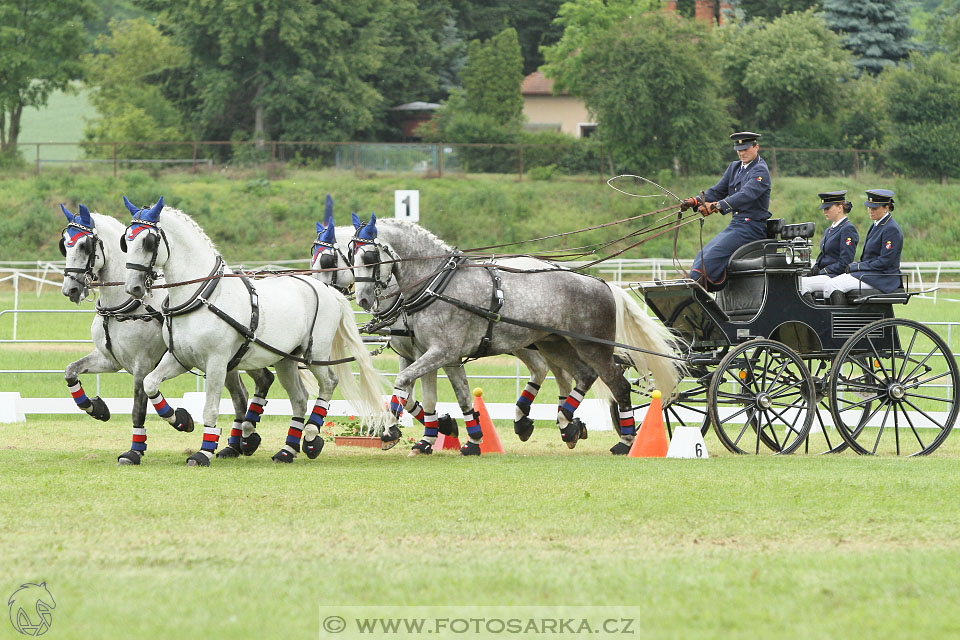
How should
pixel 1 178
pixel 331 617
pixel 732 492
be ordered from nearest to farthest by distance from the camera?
pixel 331 617 < pixel 732 492 < pixel 1 178

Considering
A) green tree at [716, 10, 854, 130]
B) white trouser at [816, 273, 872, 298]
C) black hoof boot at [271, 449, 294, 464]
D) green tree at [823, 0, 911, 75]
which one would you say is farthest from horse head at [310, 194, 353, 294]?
green tree at [823, 0, 911, 75]

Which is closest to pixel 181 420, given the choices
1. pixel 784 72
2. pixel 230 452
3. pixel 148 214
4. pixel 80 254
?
pixel 230 452

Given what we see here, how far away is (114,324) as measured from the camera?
34.7ft

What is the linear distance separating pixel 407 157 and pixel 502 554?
37690 millimetres

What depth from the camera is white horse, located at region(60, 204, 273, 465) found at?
10.1m

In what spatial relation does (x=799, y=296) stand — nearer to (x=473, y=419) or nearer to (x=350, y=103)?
(x=473, y=419)

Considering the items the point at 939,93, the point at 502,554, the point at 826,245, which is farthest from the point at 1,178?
the point at 502,554

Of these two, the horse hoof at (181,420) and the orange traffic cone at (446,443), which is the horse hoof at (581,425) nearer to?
the orange traffic cone at (446,443)

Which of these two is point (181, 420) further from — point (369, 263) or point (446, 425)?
point (446, 425)

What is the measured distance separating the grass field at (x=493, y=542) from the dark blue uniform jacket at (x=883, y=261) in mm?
1596

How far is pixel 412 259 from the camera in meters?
11.0

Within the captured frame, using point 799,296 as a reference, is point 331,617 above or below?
below

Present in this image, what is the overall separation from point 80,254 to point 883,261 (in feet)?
22.1

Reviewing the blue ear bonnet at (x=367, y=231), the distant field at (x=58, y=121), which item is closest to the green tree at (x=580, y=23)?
the distant field at (x=58, y=121)
